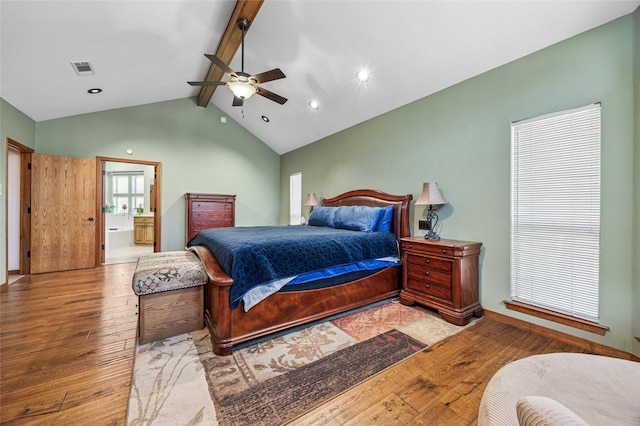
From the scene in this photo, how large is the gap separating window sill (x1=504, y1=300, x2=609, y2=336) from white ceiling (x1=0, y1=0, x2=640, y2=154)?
235cm

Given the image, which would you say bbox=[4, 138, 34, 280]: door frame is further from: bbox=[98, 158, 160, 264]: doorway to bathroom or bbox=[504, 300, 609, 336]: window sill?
bbox=[504, 300, 609, 336]: window sill

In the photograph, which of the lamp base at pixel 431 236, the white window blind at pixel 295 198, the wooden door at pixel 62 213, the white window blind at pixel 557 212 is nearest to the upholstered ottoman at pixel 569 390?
the white window blind at pixel 557 212

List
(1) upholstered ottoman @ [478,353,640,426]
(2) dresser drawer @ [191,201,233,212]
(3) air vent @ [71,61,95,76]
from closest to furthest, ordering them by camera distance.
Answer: (1) upholstered ottoman @ [478,353,640,426]
(3) air vent @ [71,61,95,76]
(2) dresser drawer @ [191,201,233,212]

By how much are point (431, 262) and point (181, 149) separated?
5.34 metres

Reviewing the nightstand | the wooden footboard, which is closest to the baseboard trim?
the nightstand

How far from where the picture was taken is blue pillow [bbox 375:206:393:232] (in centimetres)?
348

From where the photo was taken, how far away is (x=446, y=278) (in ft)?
8.61

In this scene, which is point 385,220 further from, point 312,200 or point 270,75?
point 270,75

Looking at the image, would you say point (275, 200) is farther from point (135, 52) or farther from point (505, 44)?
point (505, 44)

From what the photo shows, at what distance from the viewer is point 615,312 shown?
78.1 inches

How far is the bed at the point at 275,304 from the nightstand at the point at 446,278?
0.33 metres

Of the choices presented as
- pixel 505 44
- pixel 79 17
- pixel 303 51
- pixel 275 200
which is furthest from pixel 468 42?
pixel 275 200

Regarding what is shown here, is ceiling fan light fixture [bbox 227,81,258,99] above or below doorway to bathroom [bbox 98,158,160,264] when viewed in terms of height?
above

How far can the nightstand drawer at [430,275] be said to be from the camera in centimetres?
263
